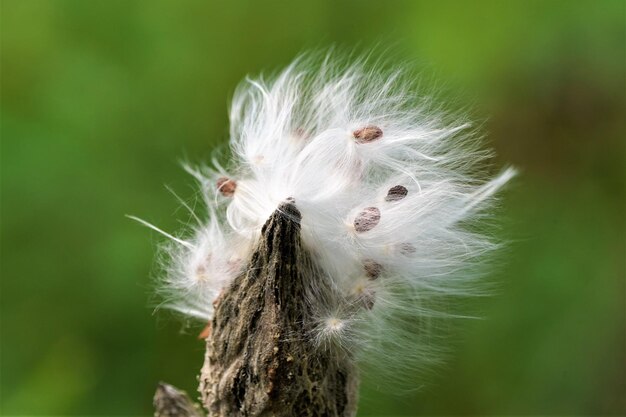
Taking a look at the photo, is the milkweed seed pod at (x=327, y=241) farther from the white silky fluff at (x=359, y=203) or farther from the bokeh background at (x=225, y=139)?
the bokeh background at (x=225, y=139)

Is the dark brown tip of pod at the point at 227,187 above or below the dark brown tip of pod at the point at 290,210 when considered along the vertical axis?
above

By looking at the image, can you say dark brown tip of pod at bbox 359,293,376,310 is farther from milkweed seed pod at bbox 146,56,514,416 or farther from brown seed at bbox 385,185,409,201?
brown seed at bbox 385,185,409,201

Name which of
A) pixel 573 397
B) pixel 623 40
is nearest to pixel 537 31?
pixel 623 40

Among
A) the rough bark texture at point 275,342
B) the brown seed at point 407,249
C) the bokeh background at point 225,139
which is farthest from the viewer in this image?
the bokeh background at point 225,139

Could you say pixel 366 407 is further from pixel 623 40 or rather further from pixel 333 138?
pixel 623 40

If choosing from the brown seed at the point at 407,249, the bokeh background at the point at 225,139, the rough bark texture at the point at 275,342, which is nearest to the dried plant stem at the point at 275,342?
the rough bark texture at the point at 275,342

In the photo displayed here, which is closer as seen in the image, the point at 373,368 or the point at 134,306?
the point at 373,368

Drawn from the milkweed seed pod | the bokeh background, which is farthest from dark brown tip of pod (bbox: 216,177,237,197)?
the bokeh background
